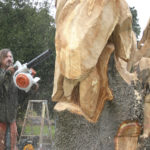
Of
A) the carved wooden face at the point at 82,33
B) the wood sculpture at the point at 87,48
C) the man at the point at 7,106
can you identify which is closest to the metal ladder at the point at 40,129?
the man at the point at 7,106

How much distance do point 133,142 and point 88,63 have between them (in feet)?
2.78

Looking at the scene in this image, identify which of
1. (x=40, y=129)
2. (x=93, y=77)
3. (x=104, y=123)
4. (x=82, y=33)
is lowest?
(x=40, y=129)

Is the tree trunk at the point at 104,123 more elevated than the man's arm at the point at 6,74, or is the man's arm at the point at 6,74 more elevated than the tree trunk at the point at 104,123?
the man's arm at the point at 6,74

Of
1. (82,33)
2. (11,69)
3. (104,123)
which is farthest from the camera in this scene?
(11,69)

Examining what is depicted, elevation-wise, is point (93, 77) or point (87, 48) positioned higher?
point (87, 48)

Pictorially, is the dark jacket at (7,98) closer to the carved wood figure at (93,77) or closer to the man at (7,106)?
the man at (7,106)

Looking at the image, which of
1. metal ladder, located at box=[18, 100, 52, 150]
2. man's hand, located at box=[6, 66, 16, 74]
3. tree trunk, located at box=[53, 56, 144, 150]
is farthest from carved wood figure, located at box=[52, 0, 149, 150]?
metal ladder, located at box=[18, 100, 52, 150]

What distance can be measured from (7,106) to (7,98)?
0.26ft

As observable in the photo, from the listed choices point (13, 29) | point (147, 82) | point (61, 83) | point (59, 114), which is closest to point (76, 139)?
point (59, 114)

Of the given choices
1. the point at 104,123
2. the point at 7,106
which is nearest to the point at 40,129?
the point at 7,106

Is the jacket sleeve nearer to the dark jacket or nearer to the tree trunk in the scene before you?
the dark jacket

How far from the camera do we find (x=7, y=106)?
3309 millimetres

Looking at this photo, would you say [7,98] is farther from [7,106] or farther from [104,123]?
[104,123]

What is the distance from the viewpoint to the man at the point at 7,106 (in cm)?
328
